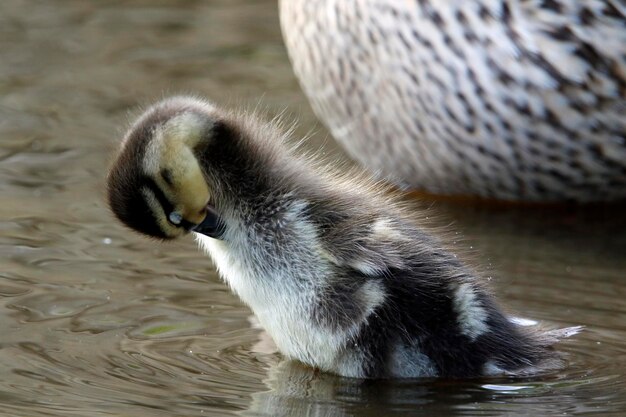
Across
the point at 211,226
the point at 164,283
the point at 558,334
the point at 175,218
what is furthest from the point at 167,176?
the point at 558,334

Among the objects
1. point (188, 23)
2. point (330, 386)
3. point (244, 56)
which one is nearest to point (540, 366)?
point (330, 386)

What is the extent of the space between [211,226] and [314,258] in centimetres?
29

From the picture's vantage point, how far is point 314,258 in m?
3.79

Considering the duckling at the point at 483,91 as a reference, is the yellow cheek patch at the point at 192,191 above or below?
above

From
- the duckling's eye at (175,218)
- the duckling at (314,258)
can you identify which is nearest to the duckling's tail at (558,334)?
the duckling at (314,258)

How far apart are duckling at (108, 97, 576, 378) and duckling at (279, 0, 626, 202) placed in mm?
1274

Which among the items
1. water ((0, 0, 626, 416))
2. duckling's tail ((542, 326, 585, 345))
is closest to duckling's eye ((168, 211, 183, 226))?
water ((0, 0, 626, 416))

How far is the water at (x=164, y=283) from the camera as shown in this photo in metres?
3.53

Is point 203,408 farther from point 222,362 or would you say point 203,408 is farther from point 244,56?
point 244,56

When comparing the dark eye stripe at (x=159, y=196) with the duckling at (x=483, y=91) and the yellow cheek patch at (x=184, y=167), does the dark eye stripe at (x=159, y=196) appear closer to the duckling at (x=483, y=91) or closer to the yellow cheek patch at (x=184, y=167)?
the yellow cheek patch at (x=184, y=167)

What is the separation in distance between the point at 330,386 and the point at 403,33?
1.89 meters

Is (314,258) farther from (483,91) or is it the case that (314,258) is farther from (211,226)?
(483,91)

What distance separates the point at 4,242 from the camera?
15.7 feet

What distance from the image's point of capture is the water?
139 inches
